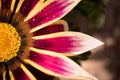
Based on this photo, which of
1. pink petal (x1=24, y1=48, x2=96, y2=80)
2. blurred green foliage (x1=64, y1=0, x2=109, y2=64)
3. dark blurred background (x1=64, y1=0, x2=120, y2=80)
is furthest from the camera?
dark blurred background (x1=64, y1=0, x2=120, y2=80)

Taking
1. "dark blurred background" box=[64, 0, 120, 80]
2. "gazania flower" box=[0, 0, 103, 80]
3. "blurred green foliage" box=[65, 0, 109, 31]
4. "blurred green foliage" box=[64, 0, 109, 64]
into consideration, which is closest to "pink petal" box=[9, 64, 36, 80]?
"gazania flower" box=[0, 0, 103, 80]

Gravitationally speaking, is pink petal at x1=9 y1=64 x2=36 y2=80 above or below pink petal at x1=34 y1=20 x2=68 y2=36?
below

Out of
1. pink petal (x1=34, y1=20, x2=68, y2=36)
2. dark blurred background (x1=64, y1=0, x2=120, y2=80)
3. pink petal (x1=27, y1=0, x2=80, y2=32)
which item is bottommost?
dark blurred background (x1=64, y1=0, x2=120, y2=80)

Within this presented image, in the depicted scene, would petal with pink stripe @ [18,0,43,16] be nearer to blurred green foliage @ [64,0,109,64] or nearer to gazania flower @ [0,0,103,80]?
gazania flower @ [0,0,103,80]

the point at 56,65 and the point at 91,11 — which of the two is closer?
the point at 56,65

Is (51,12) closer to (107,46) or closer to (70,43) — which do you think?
(70,43)

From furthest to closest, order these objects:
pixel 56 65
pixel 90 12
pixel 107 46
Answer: pixel 107 46
pixel 90 12
pixel 56 65

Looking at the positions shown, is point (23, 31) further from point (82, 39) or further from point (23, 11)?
point (82, 39)

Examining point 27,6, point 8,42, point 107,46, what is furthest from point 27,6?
point 107,46
